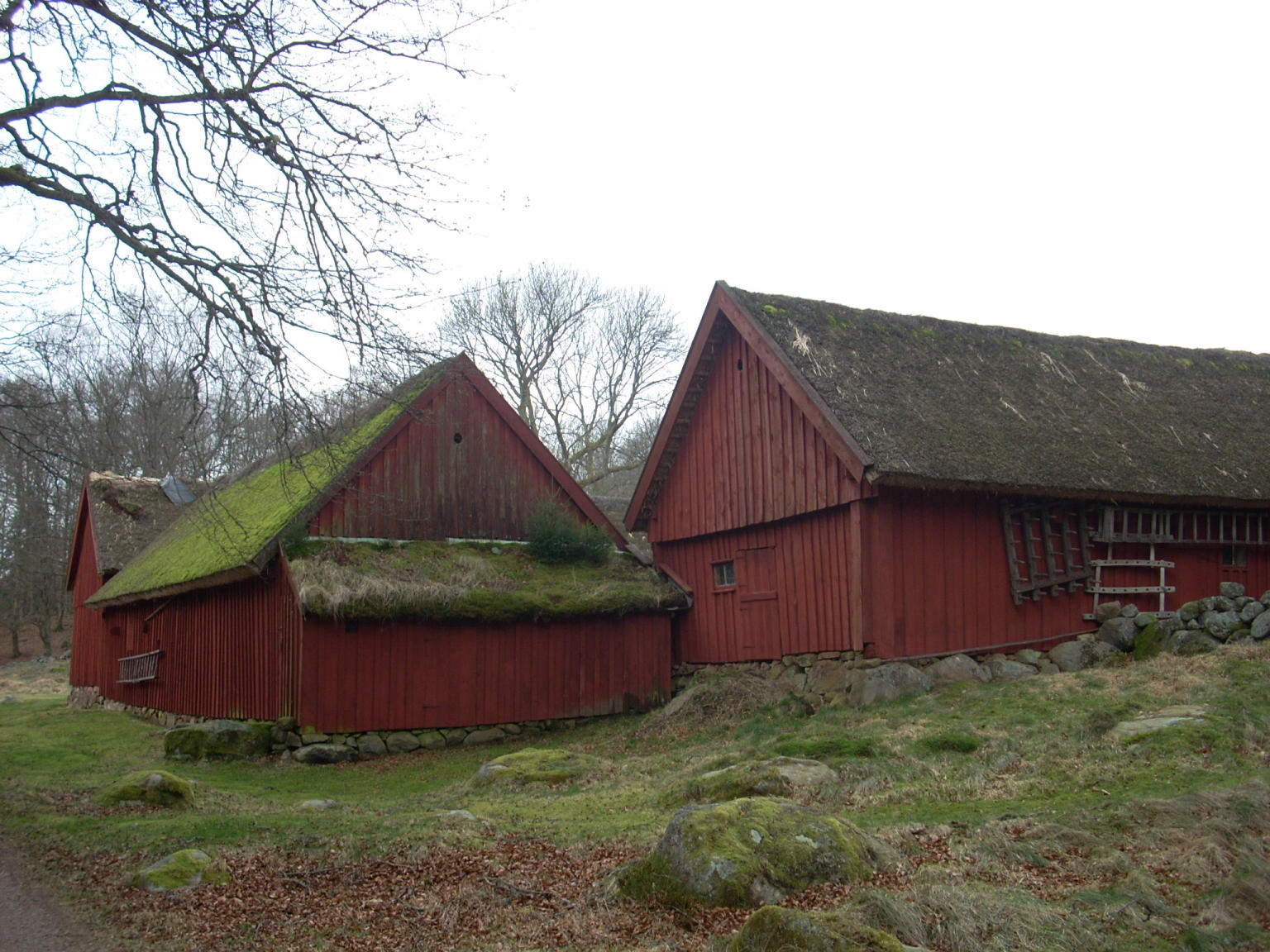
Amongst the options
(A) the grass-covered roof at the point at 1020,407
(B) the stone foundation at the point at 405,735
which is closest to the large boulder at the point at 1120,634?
(A) the grass-covered roof at the point at 1020,407

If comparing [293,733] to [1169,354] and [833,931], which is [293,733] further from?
[1169,354]

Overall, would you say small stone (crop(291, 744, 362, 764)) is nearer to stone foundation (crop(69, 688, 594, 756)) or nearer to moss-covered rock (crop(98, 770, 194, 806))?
stone foundation (crop(69, 688, 594, 756))

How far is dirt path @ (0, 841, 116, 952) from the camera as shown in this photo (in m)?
6.42

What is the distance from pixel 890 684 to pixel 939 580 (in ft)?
6.42

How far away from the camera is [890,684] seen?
14.4 meters

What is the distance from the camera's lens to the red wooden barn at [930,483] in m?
15.1

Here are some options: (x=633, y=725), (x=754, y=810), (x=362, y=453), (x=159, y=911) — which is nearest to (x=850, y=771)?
(x=754, y=810)

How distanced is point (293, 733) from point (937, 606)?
1015 centimetres

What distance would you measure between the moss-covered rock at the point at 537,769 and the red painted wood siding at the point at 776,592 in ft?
15.7

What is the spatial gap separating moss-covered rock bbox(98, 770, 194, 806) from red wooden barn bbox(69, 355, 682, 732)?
14.8ft

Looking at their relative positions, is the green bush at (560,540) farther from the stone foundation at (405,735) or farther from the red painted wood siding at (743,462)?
the stone foundation at (405,735)

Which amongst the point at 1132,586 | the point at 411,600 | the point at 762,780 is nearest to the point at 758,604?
the point at 411,600

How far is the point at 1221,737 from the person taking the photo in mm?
9188

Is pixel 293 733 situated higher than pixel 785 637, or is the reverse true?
pixel 785 637
